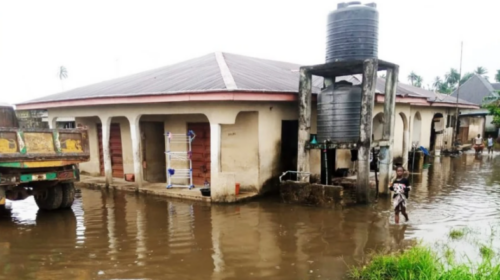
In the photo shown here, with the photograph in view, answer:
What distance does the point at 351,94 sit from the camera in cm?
934

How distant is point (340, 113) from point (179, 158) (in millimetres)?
5578

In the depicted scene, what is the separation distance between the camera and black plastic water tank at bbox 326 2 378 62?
9141 mm

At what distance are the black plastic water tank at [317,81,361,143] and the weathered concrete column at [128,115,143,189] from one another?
586 centimetres

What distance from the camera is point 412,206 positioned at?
30.5ft

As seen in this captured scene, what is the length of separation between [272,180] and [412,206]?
13.1ft

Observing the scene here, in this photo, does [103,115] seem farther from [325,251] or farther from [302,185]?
[325,251]

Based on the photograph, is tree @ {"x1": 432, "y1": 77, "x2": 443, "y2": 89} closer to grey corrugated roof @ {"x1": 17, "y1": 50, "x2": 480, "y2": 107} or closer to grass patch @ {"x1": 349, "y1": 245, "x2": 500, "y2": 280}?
grey corrugated roof @ {"x1": 17, "y1": 50, "x2": 480, "y2": 107}

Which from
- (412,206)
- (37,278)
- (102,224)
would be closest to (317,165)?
(412,206)

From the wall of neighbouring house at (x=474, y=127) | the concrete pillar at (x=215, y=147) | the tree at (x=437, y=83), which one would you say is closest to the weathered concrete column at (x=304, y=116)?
the concrete pillar at (x=215, y=147)

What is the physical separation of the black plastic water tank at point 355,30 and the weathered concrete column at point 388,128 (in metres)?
0.85

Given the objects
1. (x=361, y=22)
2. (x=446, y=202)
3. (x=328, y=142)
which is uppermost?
(x=361, y=22)

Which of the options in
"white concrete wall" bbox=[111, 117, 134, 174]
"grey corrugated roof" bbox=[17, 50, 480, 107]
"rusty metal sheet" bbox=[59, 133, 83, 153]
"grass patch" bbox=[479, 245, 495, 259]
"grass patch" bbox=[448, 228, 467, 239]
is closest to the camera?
"grass patch" bbox=[479, 245, 495, 259]

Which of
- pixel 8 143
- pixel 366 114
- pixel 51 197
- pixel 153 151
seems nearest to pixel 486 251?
pixel 366 114

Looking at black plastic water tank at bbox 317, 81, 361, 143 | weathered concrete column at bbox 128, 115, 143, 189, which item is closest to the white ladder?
weathered concrete column at bbox 128, 115, 143, 189
